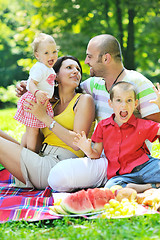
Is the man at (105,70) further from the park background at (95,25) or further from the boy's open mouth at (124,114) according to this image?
the park background at (95,25)

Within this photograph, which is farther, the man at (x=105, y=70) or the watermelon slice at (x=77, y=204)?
the man at (x=105, y=70)

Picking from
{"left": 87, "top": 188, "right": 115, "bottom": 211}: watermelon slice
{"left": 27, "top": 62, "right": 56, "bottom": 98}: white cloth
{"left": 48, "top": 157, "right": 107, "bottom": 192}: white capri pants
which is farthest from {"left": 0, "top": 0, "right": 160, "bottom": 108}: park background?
{"left": 87, "top": 188, "right": 115, "bottom": 211}: watermelon slice

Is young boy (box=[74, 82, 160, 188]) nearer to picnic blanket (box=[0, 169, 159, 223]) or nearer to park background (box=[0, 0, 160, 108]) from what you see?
picnic blanket (box=[0, 169, 159, 223])

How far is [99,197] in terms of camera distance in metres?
3.28

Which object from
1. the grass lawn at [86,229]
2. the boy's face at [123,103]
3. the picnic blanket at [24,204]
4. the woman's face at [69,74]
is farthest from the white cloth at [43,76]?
the grass lawn at [86,229]

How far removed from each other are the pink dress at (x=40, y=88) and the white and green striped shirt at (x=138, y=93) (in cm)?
56

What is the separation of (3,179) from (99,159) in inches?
58.3

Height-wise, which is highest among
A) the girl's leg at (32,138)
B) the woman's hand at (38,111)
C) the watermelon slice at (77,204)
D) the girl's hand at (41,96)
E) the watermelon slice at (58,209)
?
the girl's hand at (41,96)

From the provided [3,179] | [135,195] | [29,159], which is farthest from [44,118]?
[135,195]

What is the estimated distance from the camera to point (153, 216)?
2928 mm

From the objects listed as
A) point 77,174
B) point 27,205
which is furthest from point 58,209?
point 77,174

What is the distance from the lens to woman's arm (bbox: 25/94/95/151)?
4188mm

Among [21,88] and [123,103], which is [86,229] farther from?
[21,88]

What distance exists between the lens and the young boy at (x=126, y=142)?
3709 millimetres
